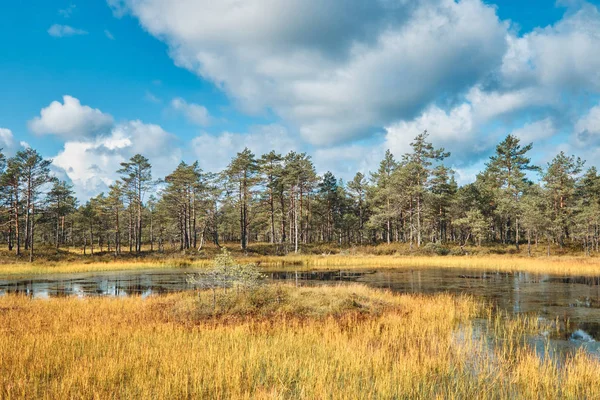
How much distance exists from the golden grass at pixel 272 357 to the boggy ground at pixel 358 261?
88.1ft

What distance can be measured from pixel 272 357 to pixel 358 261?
37.1m

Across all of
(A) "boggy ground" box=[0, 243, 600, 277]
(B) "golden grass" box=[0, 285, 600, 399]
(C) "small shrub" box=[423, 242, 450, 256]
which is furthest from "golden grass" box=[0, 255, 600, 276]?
(B) "golden grass" box=[0, 285, 600, 399]

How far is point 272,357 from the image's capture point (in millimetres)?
8680

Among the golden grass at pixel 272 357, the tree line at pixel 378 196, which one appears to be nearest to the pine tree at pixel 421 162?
the tree line at pixel 378 196

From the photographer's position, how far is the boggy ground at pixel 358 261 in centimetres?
3641

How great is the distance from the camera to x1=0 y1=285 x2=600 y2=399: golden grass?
7023mm

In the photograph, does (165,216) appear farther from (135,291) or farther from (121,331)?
(121,331)

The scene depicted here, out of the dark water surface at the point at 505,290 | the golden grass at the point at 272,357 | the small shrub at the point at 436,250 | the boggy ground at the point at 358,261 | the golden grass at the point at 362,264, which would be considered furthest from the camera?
the small shrub at the point at 436,250

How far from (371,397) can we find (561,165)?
233 ft

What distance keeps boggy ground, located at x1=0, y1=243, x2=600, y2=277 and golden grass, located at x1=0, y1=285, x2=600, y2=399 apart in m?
26.8

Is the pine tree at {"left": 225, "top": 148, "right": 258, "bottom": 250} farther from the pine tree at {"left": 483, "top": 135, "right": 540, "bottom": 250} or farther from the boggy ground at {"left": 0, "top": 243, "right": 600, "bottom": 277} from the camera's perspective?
the pine tree at {"left": 483, "top": 135, "right": 540, "bottom": 250}

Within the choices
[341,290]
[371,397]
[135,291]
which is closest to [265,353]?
[371,397]

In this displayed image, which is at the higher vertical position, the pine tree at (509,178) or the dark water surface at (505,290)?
the pine tree at (509,178)

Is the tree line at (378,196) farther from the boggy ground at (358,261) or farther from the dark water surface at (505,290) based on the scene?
the dark water surface at (505,290)
